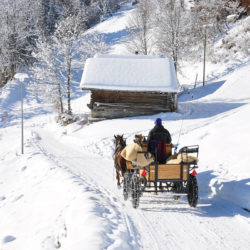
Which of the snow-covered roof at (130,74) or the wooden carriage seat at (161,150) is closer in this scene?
the wooden carriage seat at (161,150)

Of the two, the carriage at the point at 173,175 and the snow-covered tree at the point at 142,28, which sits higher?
the snow-covered tree at the point at 142,28

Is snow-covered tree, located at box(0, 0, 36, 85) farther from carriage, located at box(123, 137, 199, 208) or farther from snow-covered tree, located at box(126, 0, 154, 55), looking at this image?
carriage, located at box(123, 137, 199, 208)

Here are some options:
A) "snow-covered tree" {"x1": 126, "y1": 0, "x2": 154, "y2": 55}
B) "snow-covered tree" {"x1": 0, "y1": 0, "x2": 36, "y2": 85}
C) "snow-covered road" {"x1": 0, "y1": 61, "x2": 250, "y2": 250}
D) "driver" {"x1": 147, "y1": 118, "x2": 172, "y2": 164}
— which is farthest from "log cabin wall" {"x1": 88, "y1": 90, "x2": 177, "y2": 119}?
"snow-covered tree" {"x1": 0, "y1": 0, "x2": 36, "y2": 85}

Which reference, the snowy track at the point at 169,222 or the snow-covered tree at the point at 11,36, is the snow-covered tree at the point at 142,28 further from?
the snowy track at the point at 169,222

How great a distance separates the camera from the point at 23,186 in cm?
1094

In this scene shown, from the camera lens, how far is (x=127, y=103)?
23156mm

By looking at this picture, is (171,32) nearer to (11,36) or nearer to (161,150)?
(11,36)

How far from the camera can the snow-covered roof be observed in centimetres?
2186

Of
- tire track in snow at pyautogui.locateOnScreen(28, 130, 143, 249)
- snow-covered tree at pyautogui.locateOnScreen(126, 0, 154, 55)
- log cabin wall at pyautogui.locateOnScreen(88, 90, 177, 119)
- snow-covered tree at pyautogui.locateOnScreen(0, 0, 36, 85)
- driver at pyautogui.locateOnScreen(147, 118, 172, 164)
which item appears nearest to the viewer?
tire track in snow at pyautogui.locateOnScreen(28, 130, 143, 249)

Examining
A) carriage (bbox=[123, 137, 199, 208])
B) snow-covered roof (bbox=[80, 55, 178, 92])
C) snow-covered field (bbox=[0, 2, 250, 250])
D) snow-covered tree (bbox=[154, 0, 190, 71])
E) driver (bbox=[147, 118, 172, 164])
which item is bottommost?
snow-covered field (bbox=[0, 2, 250, 250])

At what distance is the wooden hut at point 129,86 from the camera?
21953 millimetres

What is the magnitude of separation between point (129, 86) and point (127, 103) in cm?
171

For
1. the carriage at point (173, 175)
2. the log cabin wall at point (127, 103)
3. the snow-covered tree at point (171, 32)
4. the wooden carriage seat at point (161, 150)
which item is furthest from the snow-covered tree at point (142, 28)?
the carriage at point (173, 175)

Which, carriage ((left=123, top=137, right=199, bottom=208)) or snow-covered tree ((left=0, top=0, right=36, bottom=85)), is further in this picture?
snow-covered tree ((left=0, top=0, right=36, bottom=85))
